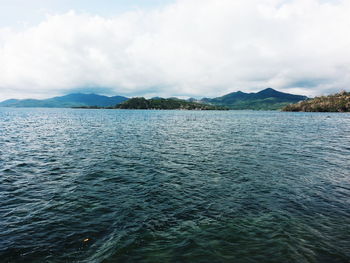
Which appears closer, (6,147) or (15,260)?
(15,260)

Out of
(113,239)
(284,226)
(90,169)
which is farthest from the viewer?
(90,169)

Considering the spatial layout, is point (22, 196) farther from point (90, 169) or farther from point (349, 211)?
point (349, 211)

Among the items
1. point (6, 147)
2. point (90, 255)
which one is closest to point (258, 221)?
point (90, 255)

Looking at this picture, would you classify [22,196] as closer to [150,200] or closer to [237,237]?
[150,200]

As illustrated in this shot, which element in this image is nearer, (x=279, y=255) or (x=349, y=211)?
(x=279, y=255)

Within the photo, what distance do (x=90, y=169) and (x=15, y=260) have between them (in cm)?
1676

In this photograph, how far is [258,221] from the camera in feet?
48.7

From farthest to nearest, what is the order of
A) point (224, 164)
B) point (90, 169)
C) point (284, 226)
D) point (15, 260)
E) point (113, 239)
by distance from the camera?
point (224, 164) → point (90, 169) → point (284, 226) → point (113, 239) → point (15, 260)

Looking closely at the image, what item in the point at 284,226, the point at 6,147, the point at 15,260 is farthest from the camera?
the point at 6,147

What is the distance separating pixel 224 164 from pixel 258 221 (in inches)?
596

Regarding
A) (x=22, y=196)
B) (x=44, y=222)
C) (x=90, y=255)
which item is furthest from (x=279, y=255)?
(x=22, y=196)

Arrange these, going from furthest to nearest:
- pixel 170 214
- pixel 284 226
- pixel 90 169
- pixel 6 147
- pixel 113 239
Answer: pixel 6 147 → pixel 90 169 → pixel 170 214 → pixel 284 226 → pixel 113 239

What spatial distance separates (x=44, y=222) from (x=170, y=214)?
8994 mm

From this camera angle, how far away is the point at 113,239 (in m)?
12.6
